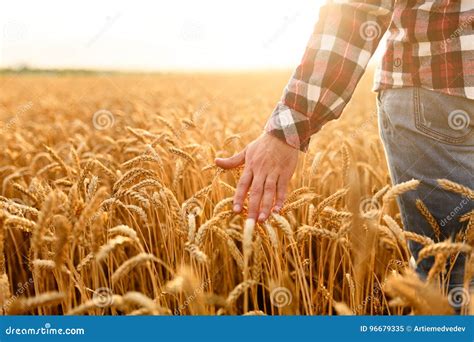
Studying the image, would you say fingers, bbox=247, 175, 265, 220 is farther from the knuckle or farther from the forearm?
the forearm

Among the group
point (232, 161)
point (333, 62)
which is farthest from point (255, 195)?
point (333, 62)

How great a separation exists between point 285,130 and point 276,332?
0.60 m

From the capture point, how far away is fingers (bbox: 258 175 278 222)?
1590 mm

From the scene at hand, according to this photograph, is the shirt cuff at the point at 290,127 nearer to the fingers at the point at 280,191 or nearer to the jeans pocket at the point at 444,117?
the fingers at the point at 280,191

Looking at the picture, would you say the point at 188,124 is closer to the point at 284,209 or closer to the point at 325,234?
the point at 284,209

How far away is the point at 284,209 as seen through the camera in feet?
5.62

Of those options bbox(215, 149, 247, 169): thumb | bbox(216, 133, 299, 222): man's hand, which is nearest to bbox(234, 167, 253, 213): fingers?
bbox(216, 133, 299, 222): man's hand

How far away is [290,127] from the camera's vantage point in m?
1.67

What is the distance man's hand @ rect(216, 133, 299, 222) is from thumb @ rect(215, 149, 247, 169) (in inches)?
3.0

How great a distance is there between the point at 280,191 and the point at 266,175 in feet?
0.22

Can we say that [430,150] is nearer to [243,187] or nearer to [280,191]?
[280,191]

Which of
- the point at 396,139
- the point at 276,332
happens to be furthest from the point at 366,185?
the point at 276,332

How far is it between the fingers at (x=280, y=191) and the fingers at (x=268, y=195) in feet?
0.08

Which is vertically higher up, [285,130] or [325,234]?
[285,130]
